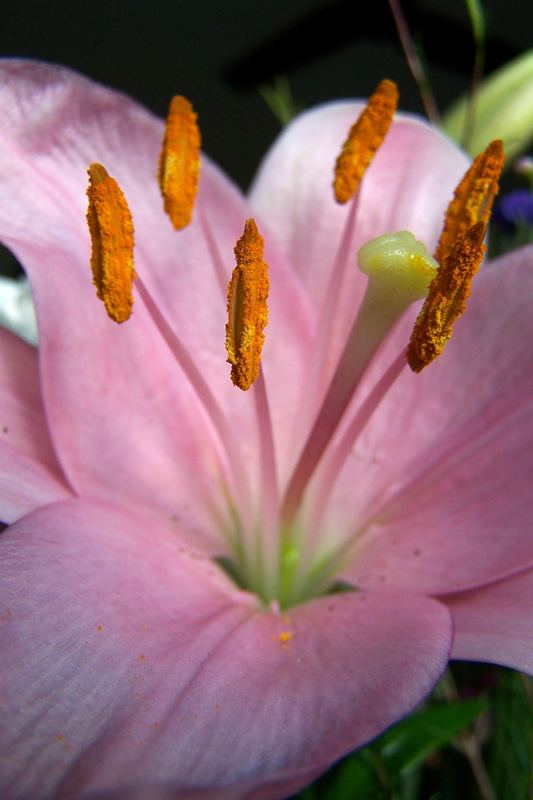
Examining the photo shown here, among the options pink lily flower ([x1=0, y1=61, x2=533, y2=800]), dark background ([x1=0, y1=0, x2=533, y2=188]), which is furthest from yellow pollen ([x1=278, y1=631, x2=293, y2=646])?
dark background ([x1=0, y1=0, x2=533, y2=188])

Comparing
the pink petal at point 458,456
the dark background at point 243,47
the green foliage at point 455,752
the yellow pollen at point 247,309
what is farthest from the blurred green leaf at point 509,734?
the dark background at point 243,47

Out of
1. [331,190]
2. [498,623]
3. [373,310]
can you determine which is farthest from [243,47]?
[498,623]

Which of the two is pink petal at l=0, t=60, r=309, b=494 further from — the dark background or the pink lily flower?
the dark background

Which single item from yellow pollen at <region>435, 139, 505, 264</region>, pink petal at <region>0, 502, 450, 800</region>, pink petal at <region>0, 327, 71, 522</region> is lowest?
pink petal at <region>0, 502, 450, 800</region>

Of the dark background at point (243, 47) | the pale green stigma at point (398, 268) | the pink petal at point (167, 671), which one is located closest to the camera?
the pink petal at point (167, 671)

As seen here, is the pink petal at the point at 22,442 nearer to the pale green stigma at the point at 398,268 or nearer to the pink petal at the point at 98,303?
the pink petal at the point at 98,303

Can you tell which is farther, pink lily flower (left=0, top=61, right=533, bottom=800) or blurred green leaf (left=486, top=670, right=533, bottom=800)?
blurred green leaf (left=486, top=670, right=533, bottom=800)
